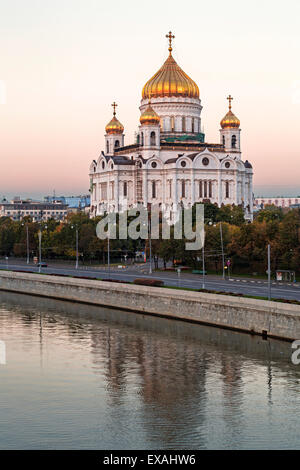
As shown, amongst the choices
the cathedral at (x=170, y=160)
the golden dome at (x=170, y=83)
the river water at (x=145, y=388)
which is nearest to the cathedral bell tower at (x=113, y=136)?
the cathedral at (x=170, y=160)

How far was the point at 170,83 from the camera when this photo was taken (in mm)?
109125

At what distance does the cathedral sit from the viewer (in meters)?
104

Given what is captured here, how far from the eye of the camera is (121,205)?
107 meters

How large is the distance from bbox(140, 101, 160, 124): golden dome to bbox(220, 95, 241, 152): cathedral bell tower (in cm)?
1086

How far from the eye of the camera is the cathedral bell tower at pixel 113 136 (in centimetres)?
11412

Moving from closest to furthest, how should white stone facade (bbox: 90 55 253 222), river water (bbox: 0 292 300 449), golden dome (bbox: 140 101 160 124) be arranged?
river water (bbox: 0 292 300 449)
golden dome (bbox: 140 101 160 124)
white stone facade (bbox: 90 55 253 222)

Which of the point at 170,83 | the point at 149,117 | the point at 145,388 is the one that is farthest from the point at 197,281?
the point at 170,83

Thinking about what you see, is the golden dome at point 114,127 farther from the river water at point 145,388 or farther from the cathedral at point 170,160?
the river water at point 145,388

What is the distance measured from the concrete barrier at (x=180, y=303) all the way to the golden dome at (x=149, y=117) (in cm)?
4252

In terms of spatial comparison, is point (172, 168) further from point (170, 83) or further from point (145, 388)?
point (145, 388)

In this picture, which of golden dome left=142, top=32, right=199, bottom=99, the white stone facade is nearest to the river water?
the white stone facade

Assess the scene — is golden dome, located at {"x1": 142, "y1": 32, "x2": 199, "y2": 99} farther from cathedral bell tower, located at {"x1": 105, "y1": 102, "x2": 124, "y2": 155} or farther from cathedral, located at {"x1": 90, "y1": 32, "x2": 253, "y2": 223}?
cathedral bell tower, located at {"x1": 105, "y1": 102, "x2": 124, "y2": 155}

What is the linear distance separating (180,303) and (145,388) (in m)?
16.4
